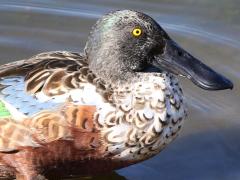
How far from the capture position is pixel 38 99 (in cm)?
451

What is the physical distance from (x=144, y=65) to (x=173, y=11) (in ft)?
8.27

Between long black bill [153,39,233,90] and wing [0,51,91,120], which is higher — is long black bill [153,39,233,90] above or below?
above

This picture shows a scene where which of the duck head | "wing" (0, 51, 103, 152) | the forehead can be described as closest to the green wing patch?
"wing" (0, 51, 103, 152)

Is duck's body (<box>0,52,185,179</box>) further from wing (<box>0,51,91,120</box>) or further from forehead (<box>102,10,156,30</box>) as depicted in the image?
forehead (<box>102,10,156,30</box>)

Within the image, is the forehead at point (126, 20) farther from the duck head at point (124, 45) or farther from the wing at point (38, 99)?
the wing at point (38, 99)

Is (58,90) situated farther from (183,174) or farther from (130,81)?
(183,174)

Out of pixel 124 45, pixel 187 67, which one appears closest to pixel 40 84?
pixel 124 45

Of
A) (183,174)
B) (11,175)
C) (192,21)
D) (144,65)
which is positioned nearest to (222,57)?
(192,21)

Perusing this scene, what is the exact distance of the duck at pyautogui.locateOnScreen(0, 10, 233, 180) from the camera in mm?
4445

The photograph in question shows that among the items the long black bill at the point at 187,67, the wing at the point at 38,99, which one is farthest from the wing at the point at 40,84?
the long black bill at the point at 187,67

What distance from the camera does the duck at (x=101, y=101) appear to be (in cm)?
445

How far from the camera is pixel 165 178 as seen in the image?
5.29 metres

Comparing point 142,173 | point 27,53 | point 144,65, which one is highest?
point 144,65

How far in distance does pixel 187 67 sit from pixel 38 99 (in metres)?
0.96
